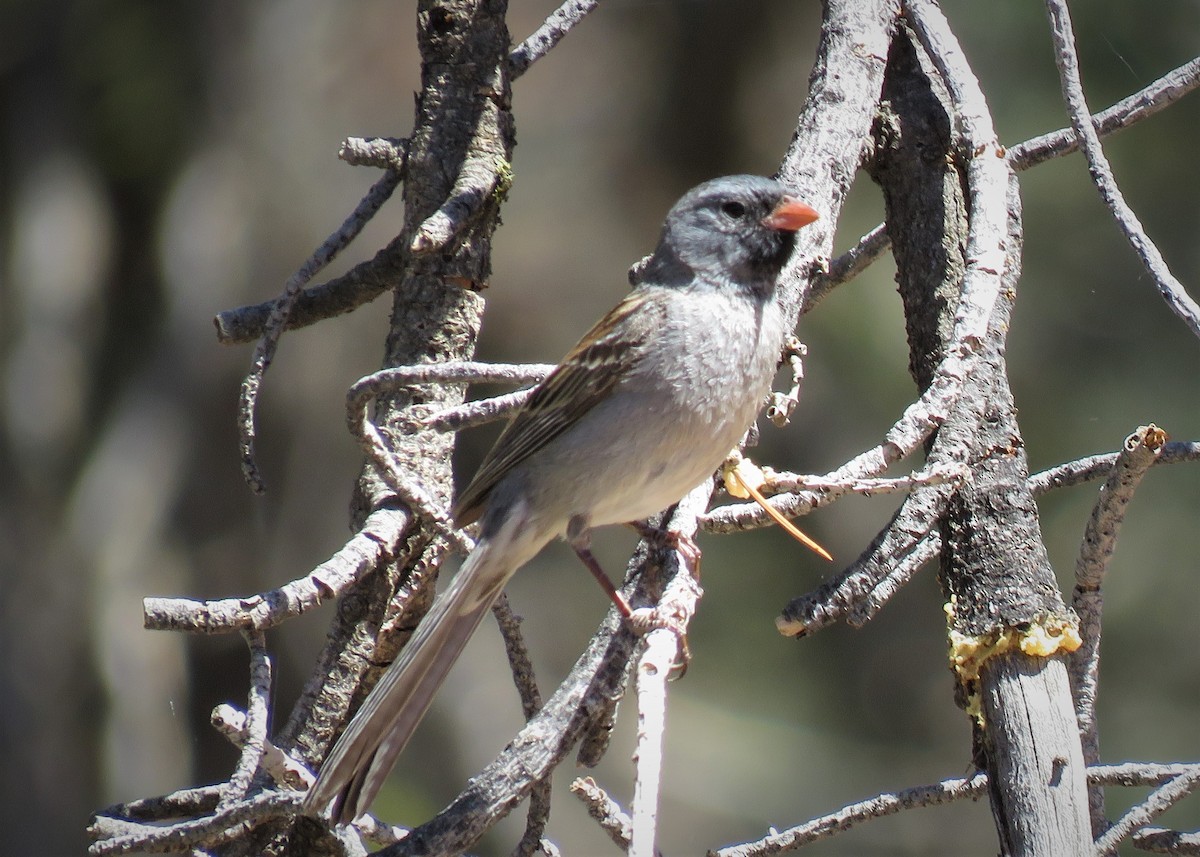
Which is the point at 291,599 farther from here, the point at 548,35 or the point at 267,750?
the point at 548,35

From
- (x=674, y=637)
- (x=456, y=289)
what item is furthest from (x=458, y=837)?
(x=456, y=289)

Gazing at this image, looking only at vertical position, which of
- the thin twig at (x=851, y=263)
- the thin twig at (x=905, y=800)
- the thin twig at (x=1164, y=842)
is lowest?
the thin twig at (x=1164, y=842)

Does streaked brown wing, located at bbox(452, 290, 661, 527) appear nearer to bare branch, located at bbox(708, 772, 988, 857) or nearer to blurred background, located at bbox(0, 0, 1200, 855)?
bare branch, located at bbox(708, 772, 988, 857)

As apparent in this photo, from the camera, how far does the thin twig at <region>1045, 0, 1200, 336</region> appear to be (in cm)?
219

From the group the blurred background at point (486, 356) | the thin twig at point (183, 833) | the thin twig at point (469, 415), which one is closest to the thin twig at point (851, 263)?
the thin twig at point (469, 415)

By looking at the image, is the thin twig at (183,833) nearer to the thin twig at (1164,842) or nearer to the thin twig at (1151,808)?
the thin twig at (1151,808)

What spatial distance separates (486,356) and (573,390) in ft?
17.0

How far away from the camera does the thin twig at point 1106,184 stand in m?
2.19

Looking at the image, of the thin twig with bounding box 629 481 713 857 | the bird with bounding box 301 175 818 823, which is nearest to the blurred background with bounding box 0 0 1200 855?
the bird with bounding box 301 175 818 823

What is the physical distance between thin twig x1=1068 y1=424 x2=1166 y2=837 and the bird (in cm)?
84

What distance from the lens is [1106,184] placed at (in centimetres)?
238

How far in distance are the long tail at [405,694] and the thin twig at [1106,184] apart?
5.21 ft

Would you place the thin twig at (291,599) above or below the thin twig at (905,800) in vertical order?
above

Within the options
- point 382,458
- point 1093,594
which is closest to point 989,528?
point 1093,594
